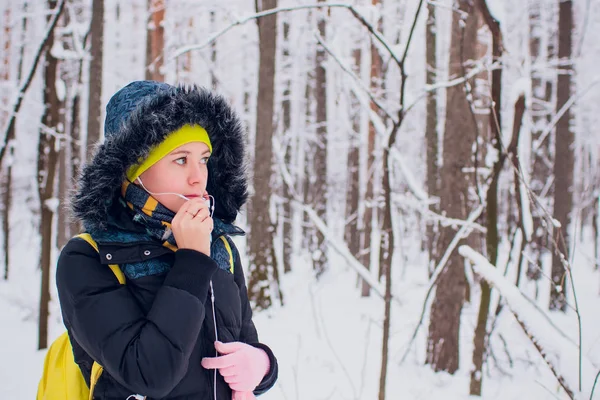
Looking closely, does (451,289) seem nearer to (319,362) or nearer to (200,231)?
(319,362)

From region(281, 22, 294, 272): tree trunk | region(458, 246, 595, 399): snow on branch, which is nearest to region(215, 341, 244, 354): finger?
region(458, 246, 595, 399): snow on branch

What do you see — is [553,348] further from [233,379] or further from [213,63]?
[213,63]

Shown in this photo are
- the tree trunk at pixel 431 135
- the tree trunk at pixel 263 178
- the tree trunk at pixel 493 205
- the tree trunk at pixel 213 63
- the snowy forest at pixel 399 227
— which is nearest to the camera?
the snowy forest at pixel 399 227

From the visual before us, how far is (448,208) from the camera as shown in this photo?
15.1ft

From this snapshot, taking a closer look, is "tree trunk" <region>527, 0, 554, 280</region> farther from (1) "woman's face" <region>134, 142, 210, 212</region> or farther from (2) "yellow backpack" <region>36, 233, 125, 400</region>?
(2) "yellow backpack" <region>36, 233, 125, 400</region>

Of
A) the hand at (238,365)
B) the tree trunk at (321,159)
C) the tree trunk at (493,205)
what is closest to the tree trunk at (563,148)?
the tree trunk at (321,159)

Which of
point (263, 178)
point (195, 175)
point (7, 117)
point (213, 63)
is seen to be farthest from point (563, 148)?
point (7, 117)

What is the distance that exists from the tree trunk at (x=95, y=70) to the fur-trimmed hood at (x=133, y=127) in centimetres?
492

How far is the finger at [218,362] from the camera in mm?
1289

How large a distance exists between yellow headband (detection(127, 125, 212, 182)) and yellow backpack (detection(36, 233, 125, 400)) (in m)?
0.25

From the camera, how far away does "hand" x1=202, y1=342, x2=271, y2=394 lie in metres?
1.29

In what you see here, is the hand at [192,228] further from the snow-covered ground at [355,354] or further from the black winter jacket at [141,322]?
the snow-covered ground at [355,354]

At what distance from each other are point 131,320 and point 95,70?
5.92m

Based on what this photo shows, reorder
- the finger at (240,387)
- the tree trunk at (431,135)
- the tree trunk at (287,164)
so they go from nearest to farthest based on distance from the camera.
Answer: the finger at (240,387) < the tree trunk at (431,135) < the tree trunk at (287,164)
